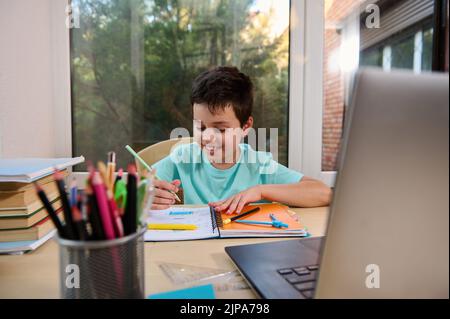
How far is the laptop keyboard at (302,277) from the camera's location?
1.48 feet

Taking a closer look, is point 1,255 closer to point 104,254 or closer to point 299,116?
point 104,254

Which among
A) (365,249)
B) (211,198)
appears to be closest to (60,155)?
(211,198)

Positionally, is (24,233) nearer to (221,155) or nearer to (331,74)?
(221,155)

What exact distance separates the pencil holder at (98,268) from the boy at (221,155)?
0.75 m

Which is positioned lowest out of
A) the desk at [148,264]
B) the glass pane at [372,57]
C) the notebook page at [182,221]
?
the desk at [148,264]

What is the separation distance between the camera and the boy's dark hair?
1257mm

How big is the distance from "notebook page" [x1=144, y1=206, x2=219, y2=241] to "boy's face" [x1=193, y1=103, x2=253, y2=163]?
0.37 m

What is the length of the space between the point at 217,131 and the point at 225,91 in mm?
153

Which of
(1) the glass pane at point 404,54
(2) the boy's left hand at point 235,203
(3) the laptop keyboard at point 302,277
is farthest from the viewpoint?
(1) the glass pane at point 404,54

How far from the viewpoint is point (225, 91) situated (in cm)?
128

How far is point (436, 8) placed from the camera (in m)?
1.68

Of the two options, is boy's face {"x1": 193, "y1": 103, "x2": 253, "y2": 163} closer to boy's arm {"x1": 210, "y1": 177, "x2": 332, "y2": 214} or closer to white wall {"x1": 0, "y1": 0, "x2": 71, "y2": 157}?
boy's arm {"x1": 210, "y1": 177, "x2": 332, "y2": 214}

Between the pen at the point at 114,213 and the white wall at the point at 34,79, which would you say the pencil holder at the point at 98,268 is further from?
the white wall at the point at 34,79

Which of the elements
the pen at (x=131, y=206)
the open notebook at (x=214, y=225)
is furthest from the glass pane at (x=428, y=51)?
the pen at (x=131, y=206)
